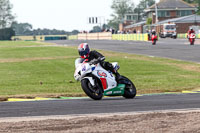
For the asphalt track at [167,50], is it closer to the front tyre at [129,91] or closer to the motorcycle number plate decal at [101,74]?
the front tyre at [129,91]

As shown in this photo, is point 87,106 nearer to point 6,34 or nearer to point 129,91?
point 129,91

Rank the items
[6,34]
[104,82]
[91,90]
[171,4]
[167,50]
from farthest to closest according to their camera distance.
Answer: [6,34] < [171,4] < [167,50] < [104,82] < [91,90]

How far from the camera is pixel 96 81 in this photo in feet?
36.9

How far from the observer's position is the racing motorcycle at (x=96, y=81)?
1103 cm

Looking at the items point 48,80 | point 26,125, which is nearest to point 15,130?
point 26,125

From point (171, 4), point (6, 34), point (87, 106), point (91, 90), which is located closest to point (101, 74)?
point (91, 90)

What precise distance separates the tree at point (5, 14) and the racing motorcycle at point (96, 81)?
542ft

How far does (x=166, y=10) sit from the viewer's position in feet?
422

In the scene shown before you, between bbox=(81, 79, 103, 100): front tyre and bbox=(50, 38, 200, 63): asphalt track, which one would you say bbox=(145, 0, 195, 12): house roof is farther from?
bbox=(81, 79, 103, 100): front tyre

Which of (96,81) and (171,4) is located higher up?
(171,4)

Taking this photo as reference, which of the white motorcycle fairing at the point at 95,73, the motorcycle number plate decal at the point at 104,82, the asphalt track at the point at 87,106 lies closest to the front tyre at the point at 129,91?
the white motorcycle fairing at the point at 95,73

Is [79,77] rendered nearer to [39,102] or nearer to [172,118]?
[39,102]

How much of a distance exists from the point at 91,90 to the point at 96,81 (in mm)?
252

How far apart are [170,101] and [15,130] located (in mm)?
4526
